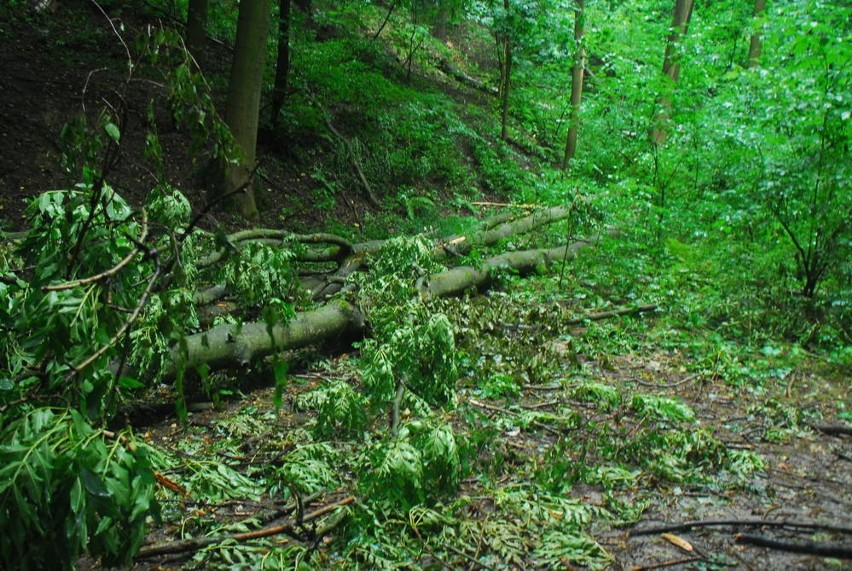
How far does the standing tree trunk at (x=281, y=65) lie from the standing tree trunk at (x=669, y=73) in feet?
22.0

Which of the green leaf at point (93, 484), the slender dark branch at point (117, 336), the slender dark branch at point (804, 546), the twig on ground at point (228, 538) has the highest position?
the slender dark branch at point (117, 336)

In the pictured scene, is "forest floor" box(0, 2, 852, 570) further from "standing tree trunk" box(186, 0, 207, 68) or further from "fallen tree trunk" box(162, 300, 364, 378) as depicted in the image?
"standing tree trunk" box(186, 0, 207, 68)

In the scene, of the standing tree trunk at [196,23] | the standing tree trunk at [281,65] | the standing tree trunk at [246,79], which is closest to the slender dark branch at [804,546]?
the standing tree trunk at [246,79]

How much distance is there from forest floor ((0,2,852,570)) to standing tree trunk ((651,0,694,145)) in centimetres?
617

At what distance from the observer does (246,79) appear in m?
9.02

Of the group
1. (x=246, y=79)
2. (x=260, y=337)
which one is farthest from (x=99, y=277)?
(x=246, y=79)

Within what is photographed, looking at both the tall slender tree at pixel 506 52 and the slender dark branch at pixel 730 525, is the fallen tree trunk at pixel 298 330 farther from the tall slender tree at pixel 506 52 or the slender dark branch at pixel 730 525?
the tall slender tree at pixel 506 52

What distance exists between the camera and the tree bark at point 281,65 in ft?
34.6

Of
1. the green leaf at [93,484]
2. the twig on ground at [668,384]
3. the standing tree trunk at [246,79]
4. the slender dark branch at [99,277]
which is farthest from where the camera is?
the standing tree trunk at [246,79]

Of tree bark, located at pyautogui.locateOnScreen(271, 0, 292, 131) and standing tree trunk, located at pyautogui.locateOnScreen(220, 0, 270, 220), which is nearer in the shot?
standing tree trunk, located at pyautogui.locateOnScreen(220, 0, 270, 220)

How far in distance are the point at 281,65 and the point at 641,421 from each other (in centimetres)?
910

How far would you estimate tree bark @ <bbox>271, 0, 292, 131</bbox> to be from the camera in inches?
415

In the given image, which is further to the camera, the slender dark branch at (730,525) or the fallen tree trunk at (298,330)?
the fallen tree trunk at (298,330)

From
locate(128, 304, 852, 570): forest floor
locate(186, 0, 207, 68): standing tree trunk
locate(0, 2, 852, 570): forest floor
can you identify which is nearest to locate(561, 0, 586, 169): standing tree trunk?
locate(186, 0, 207, 68): standing tree trunk
